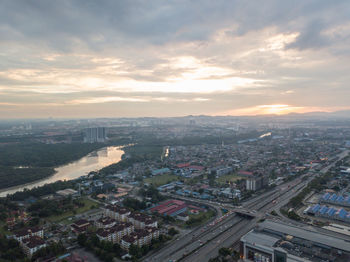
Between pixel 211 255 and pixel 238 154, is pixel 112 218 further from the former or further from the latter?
pixel 238 154

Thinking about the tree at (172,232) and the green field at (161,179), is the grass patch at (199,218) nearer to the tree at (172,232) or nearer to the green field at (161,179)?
the tree at (172,232)

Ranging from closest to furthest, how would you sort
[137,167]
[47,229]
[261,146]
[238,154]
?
[47,229] → [137,167] → [238,154] → [261,146]

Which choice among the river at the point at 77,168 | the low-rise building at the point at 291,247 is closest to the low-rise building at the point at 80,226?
the low-rise building at the point at 291,247

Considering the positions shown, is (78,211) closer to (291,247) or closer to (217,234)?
(217,234)

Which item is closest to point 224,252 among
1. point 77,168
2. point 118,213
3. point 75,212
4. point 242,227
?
point 242,227

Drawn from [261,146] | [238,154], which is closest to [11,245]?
[238,154]

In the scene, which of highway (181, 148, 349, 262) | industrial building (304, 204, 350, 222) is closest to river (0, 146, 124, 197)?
highway (181, 148, 349, 262)
